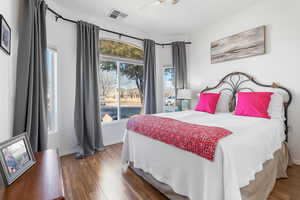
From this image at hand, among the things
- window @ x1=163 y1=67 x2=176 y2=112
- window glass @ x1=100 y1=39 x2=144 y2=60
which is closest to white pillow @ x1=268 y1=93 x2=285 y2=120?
window @ x1=163 y1=67 x2=176 y2=112

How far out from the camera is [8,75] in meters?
1.54

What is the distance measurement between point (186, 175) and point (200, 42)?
3487 mm

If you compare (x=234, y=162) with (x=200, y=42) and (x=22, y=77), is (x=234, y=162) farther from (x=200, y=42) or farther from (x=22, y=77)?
(x=200, y=42)

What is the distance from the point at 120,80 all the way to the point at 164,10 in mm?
1908

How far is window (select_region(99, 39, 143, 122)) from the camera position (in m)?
3.52

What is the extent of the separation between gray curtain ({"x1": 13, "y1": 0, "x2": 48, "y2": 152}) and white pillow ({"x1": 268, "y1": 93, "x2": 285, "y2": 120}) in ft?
11.1

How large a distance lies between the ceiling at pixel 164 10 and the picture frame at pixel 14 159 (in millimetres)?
2495

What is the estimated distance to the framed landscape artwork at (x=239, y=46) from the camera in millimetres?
2680

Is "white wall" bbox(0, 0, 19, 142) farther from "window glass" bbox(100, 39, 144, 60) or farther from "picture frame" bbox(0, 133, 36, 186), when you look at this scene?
"window glass" bbox(100, 39, 144, 60)

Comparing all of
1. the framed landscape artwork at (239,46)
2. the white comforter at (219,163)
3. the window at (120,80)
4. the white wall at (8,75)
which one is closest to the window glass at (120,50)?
the window at (120,80)

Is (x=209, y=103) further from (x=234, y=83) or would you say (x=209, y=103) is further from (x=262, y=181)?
(x=262, y=181)

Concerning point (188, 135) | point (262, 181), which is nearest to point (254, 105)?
point (262, 181)

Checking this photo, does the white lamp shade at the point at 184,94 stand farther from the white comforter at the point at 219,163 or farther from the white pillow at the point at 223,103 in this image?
the white comforter at the point at 219,163

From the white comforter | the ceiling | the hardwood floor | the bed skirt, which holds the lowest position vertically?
the hardwood floor
